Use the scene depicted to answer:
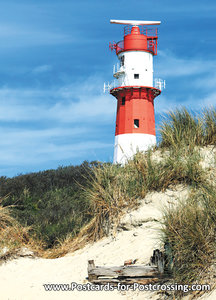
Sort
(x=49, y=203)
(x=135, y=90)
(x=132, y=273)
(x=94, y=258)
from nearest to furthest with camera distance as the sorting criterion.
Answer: (x=132, y=273) < (x=94, y=258) < (x=49, y=203) < (x=135, y=90)

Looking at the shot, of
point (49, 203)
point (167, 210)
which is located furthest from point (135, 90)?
point (167, 210)

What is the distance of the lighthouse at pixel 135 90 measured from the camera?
23875 mm

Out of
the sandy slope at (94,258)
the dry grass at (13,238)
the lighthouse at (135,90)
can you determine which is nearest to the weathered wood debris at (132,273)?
the sandy slope at (94,258)

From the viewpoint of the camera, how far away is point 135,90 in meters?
24.4

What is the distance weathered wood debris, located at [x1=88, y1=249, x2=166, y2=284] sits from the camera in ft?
23.4

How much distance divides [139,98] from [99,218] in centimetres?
1527

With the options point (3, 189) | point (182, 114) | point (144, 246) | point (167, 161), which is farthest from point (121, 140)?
point (144, 246)

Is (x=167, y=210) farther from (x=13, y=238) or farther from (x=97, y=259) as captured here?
(x=13, y=238)

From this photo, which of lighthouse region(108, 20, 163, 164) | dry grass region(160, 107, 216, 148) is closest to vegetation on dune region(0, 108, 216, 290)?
dry grass region(160, 107, 216, 148)

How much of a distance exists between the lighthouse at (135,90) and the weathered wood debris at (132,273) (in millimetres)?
15789

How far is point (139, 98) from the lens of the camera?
80.0 ft

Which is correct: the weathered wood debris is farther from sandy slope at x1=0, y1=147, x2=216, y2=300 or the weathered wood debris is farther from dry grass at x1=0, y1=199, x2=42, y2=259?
dry grass at x1=0, y1=199, x2=42, y2=259

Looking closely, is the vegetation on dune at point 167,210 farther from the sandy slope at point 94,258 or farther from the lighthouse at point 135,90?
the lighthouse at point 135,90

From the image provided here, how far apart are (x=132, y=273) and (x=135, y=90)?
59.4 feet
